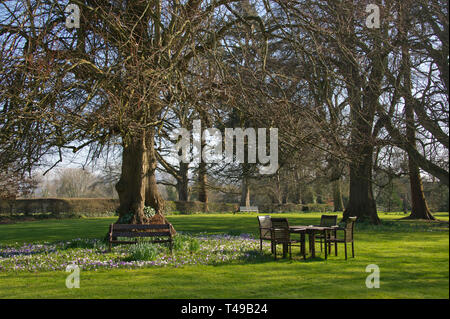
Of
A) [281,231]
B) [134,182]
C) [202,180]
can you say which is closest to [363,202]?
[134,182]

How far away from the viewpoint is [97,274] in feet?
27.6

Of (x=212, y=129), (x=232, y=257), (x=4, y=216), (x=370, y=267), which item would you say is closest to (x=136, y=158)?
(x=212, y=129)

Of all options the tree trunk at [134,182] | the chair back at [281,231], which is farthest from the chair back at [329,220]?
the tree trunk at [134,182]

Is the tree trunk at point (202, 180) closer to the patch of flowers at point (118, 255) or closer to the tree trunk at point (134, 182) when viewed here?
the tree trunk at point (134, 182)

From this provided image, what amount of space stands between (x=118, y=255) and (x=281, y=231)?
424cm

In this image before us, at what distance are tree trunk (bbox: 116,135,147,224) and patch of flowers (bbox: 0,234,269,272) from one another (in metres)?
1.45

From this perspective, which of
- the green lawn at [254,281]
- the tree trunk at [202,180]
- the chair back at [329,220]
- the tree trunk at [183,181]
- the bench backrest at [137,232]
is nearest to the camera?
the green lawn at [254,281]

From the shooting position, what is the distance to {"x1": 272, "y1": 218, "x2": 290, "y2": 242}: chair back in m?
9.91

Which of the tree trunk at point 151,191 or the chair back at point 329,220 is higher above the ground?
the tree trunk at point 151,191

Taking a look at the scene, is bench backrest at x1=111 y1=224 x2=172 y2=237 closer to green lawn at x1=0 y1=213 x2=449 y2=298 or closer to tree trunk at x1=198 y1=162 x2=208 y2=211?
green lawn at x1=0 y1=213 x2=449 y2=298

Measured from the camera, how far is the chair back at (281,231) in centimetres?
991

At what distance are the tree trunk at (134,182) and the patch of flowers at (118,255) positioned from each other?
1.45 meters
